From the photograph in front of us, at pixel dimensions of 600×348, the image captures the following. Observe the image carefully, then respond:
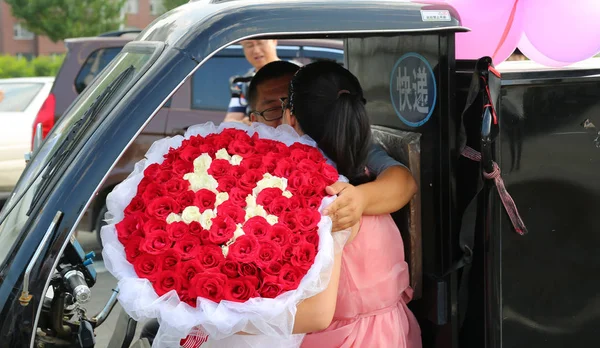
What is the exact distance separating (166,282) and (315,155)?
0.56m

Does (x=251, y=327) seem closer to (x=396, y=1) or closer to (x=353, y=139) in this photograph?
(x=353, y=139)

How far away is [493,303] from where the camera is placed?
1.99 meters

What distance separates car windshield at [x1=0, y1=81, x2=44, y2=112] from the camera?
805 centimetres

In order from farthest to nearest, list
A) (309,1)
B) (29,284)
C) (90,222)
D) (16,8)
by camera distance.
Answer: (16,8) < (90,222) < (309,1) < (29,284)

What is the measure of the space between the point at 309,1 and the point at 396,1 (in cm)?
25

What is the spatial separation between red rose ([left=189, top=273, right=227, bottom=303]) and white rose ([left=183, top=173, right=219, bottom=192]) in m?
0.28

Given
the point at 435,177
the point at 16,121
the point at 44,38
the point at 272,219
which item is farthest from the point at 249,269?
the point at 44,38

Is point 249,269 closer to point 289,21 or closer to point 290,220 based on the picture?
point 290,220

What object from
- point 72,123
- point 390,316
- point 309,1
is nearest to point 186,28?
point 309,1

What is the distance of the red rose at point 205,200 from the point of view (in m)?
1.85

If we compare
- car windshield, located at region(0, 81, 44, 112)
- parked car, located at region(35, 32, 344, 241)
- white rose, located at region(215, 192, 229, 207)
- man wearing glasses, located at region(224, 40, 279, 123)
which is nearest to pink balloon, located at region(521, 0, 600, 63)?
white rose, located at region(215, 192, 229, 207)

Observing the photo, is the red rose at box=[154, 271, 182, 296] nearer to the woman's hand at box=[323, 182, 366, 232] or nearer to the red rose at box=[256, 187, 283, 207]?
the red rose at box=[256, 187, 283, 207]

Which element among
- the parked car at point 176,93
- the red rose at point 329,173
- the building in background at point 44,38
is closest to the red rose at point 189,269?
the red rose at point 329,173

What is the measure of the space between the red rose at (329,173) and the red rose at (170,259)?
0.46 m
